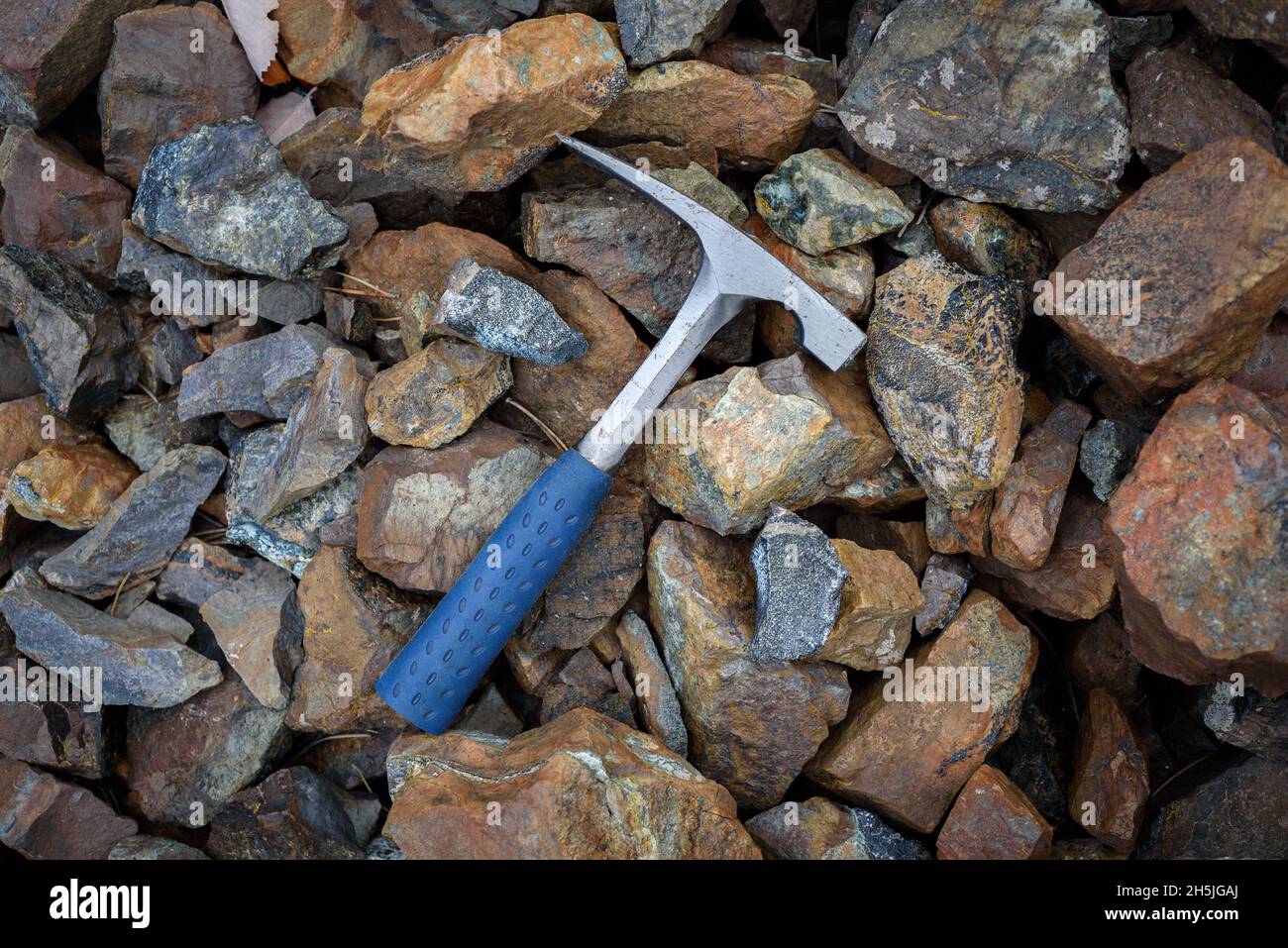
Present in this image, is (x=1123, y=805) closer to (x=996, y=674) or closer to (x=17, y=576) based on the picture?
(x=996, y=674)

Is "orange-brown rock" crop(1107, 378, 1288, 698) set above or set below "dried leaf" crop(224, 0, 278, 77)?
below

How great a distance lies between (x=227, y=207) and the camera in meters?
2.96

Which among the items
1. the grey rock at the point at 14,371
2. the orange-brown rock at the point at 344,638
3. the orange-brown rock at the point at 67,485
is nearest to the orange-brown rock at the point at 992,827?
the orange-brown rock at the point at 344,638

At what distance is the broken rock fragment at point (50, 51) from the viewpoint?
307cm

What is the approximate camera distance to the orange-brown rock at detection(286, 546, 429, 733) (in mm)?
2891

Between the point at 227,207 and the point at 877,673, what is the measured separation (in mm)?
2518

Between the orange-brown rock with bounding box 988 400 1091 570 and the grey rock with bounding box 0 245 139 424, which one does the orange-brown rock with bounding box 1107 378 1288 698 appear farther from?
the grey rock with bounding box 0 245 139 424

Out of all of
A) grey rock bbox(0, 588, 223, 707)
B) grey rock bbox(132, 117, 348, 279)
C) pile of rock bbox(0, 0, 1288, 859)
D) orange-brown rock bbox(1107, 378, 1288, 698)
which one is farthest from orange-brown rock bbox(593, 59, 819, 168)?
grey rock bbox(0, 588, 223, 707)

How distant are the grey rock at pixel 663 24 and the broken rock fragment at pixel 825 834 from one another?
2.28 metres

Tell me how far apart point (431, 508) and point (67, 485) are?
1298 mm

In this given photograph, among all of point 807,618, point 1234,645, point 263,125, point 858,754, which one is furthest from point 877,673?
point 263,125

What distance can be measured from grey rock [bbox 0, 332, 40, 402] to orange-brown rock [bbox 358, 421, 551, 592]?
144 centimetres

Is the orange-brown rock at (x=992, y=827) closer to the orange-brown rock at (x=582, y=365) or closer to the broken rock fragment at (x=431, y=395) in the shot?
the orange-brown rock at (x=582, y=365)

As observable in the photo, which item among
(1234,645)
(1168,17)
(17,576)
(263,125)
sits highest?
(1168,17)
